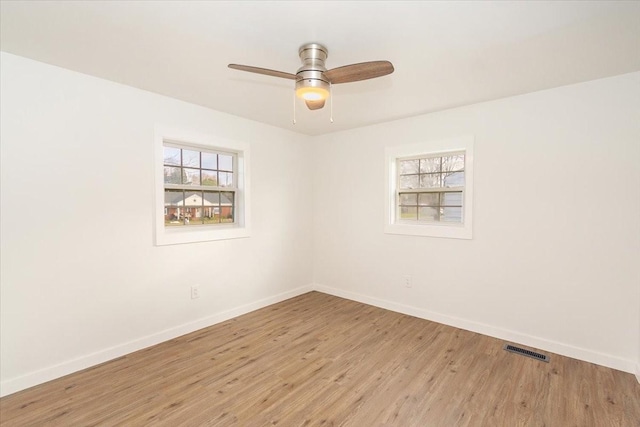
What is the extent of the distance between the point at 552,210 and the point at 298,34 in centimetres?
268

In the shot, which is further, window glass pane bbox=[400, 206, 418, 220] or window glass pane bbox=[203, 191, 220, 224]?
window glass pane bbox=[400, 206, 418, 220]

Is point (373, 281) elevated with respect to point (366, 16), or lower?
lower

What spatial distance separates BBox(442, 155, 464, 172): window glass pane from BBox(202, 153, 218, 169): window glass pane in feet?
8.93

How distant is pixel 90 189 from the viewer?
2549mm

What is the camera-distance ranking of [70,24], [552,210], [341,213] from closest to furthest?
[70,24]
[552,210]
[341,213]

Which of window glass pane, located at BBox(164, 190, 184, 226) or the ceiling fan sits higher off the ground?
the ceiling fan

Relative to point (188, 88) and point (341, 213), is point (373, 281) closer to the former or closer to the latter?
A: point (341, 213)

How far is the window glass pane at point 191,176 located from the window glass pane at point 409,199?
253 centimetres

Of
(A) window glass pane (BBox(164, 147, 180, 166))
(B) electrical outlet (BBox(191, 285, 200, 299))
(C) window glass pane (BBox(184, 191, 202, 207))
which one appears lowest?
(B) electrical outlet (BBox(191, 285, 200, 299))

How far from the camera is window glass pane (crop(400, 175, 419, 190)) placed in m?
3.84

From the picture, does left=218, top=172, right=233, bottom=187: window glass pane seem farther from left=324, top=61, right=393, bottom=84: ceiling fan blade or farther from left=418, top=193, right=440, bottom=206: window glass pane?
left=418, top=193, right=440, bottom=206: window glass pane

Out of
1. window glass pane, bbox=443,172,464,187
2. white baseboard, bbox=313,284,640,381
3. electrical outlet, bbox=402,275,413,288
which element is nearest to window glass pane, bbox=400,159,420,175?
window glass pane, bbox=443,172,464,187

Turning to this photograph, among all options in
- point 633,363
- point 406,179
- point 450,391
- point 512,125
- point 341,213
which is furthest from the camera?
point 341,213

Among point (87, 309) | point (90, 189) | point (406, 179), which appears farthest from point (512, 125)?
point (87, 309)
